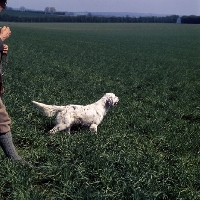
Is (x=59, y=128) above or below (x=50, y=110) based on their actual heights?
below

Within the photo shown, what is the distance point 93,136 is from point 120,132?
93 cm

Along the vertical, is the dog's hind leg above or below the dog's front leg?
above

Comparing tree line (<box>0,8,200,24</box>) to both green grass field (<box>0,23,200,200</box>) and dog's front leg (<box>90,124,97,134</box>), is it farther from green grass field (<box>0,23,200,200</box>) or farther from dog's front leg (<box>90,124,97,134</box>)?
dog's front leg (<box>90,124,97,134</box>)

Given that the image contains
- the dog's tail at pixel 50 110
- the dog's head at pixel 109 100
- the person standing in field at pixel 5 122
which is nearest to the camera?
the person standing in field at pixel 5 122

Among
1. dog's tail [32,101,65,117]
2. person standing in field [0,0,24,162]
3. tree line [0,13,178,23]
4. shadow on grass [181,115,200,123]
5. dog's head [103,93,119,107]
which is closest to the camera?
person standing in field [0,0,24,162]

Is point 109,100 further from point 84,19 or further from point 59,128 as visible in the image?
point 84,19

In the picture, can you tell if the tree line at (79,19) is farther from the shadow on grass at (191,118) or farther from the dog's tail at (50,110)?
the dog's tail at (50,110)

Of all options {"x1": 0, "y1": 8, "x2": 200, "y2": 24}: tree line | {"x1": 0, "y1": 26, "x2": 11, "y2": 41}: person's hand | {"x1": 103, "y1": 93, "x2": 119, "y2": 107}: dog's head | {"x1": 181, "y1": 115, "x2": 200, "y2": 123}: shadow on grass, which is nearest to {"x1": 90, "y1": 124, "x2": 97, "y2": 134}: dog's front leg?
{"x1": 103, "y1": 93, "x2": 119, "y2": 107}: dog's head

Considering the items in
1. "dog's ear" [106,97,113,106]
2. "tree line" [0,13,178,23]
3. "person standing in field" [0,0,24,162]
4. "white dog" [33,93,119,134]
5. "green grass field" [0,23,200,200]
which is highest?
"person standing in field" [0,0,24,162]

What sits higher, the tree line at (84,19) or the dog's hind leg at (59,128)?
the dog's hind leg at (59,128)

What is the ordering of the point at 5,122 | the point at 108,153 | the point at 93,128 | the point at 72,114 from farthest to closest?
1. the point at 93,128
2. the point at 72,114
3. the point at 108,153
4. the point at 5,122

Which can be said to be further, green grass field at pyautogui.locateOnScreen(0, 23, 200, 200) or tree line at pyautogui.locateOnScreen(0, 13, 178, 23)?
tree line at pyautogui.locateOnScreen(0, 13, 178, 23)

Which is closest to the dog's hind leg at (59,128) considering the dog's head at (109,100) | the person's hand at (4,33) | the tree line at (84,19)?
the dog's head at (109,100)

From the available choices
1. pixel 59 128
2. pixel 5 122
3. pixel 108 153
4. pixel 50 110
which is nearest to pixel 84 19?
pixel 50 110
